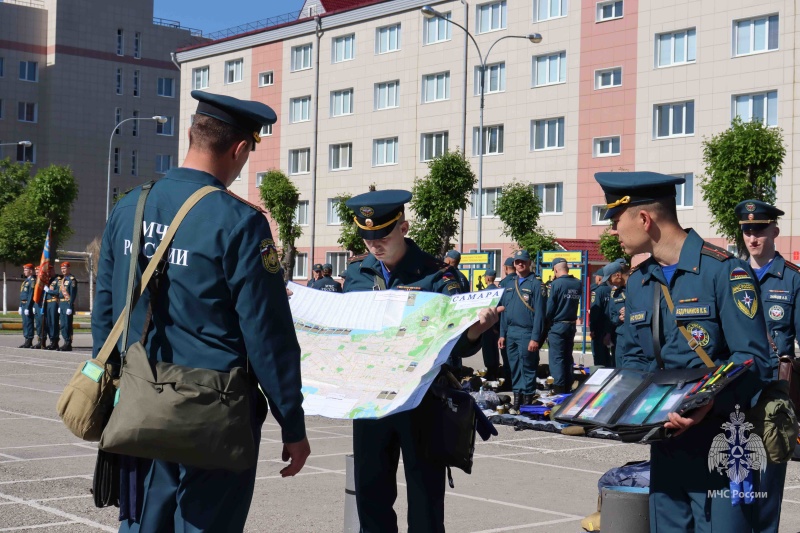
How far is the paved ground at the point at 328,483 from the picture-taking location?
26.4 ft

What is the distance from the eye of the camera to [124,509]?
4.15 meters

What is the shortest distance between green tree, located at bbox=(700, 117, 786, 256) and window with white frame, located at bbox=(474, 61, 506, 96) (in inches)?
637

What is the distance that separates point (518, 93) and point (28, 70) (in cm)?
4458

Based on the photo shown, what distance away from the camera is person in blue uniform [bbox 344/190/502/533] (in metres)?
5.72

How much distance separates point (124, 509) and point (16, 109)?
271 feet

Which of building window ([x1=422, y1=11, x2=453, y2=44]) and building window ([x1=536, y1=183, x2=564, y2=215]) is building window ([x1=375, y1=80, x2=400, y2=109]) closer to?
building window ([x1=422, y1=11, x2=453, y2=44])

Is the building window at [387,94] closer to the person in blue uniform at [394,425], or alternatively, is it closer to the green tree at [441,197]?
the green tree at [441,197]

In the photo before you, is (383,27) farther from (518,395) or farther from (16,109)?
(518,395)

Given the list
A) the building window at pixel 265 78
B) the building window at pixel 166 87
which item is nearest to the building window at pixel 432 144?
the building window at pixel 265 78

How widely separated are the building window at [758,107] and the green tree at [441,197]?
11.4 meters

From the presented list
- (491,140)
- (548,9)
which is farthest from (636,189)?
(491,140)

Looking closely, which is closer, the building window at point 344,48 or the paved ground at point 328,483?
the paved ground at point 328,483

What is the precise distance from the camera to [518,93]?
51438 mm

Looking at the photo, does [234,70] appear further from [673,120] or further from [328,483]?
[328,483]
